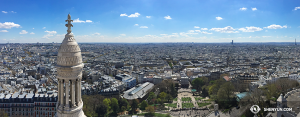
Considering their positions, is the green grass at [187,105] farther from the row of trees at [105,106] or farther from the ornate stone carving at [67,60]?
the ornate stone carving at [67,60]

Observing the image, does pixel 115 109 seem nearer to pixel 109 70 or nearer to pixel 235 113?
pixel 235 113

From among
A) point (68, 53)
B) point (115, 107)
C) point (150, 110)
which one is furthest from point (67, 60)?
point (115, 107)

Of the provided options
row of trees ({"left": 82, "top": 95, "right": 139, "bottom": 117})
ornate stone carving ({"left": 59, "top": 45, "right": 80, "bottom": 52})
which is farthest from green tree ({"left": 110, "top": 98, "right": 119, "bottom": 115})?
ornate stone carving ({"left": 59, "top": 45, "right": 80, "bottom": 52})

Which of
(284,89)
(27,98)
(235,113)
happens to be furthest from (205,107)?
(27,98)

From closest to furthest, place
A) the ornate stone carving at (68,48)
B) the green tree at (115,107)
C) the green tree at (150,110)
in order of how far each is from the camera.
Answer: the ornate stone carving at (68,48) < the green tree at (150,110) < the green tree at (115,107)

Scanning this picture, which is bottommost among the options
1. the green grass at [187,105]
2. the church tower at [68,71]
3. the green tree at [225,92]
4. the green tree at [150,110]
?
the green grass at [187,105]

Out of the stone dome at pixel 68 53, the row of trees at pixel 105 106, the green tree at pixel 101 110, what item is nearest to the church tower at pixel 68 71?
the stone dome at pixel 68 53

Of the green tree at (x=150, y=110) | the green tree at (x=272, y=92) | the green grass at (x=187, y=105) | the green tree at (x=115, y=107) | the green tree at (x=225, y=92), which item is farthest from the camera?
the green grass at (x=187, y=105)

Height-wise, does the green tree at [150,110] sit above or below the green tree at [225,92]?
below
